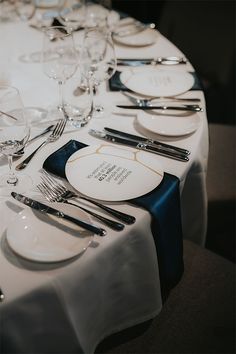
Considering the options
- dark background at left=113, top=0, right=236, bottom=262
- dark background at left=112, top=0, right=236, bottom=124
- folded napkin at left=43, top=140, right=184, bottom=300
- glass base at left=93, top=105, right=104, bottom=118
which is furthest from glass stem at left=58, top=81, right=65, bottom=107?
dark background at left=112, top=0, right=236, bottom=124

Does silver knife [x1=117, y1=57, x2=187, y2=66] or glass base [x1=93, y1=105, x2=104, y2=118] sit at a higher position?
silver knife [x1=117, y1=57, x2=187, y2=66]

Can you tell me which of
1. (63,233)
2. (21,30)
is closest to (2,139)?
(63,233)

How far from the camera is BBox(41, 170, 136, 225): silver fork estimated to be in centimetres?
82

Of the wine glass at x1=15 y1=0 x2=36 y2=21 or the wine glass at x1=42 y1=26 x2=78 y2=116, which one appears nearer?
the wine glass at x1=42 y1=26 x2=78 y2=116

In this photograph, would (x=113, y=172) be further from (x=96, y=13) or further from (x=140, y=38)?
(x=96, y=13)

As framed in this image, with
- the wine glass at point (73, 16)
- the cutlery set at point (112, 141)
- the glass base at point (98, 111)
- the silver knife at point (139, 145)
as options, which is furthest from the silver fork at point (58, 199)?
the wine glass at point (73, 16)

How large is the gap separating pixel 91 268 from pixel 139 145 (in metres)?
0.41

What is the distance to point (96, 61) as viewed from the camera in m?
1.32

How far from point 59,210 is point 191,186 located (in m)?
0.50

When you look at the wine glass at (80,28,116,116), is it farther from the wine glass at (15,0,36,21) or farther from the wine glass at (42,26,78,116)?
the wine glass at (15,0,36,21)

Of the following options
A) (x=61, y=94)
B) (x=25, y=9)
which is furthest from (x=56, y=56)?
(x=25, y=9)

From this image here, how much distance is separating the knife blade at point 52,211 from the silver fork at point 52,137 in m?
0.13

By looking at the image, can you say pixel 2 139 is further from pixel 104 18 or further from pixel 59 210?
pixel 104 18

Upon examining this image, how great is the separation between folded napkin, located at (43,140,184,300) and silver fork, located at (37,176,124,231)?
2.2 inches
